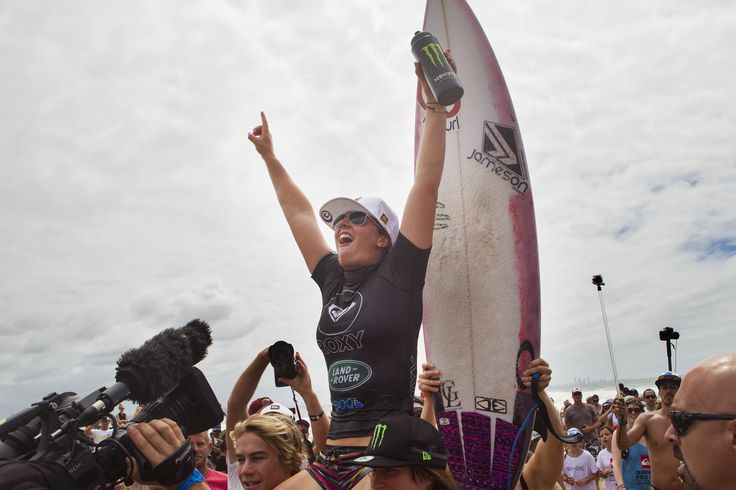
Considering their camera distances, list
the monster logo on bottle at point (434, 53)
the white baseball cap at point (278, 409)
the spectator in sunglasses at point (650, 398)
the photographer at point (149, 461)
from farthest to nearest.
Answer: the spectator in sunglasses at point (650, 398) < the white baseball cap at point (278, 409) < the monster logo on bottle at point (434, 53) < the photographer at point (149, 461)

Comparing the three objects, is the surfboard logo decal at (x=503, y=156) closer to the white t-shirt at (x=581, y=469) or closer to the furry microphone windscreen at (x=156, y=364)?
the furry microphone windscreen at (x=156, y=364)

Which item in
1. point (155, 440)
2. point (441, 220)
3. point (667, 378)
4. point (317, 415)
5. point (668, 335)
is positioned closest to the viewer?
point (155, 440)

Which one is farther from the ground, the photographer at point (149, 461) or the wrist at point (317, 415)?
the photographer at point (149, 461)

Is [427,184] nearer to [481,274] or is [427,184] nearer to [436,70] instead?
[436,70]

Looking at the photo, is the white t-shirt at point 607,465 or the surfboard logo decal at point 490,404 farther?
the white t-shirt at point 607,465

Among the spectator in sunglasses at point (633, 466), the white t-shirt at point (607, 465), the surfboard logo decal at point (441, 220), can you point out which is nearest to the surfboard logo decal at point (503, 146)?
the surfboard logo decal at point (441, 220)

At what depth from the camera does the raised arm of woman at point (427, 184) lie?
2545 millimetres

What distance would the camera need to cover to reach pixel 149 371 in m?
1.55

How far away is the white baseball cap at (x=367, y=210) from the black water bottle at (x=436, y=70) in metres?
0.57

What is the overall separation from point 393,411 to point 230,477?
162cm

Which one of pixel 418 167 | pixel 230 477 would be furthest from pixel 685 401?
pixel 230 477

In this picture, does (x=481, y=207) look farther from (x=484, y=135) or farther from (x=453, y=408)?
(x=453, y=408)

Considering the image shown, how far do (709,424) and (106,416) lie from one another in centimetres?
165

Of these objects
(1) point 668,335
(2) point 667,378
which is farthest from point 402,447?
(1) point 668,335
